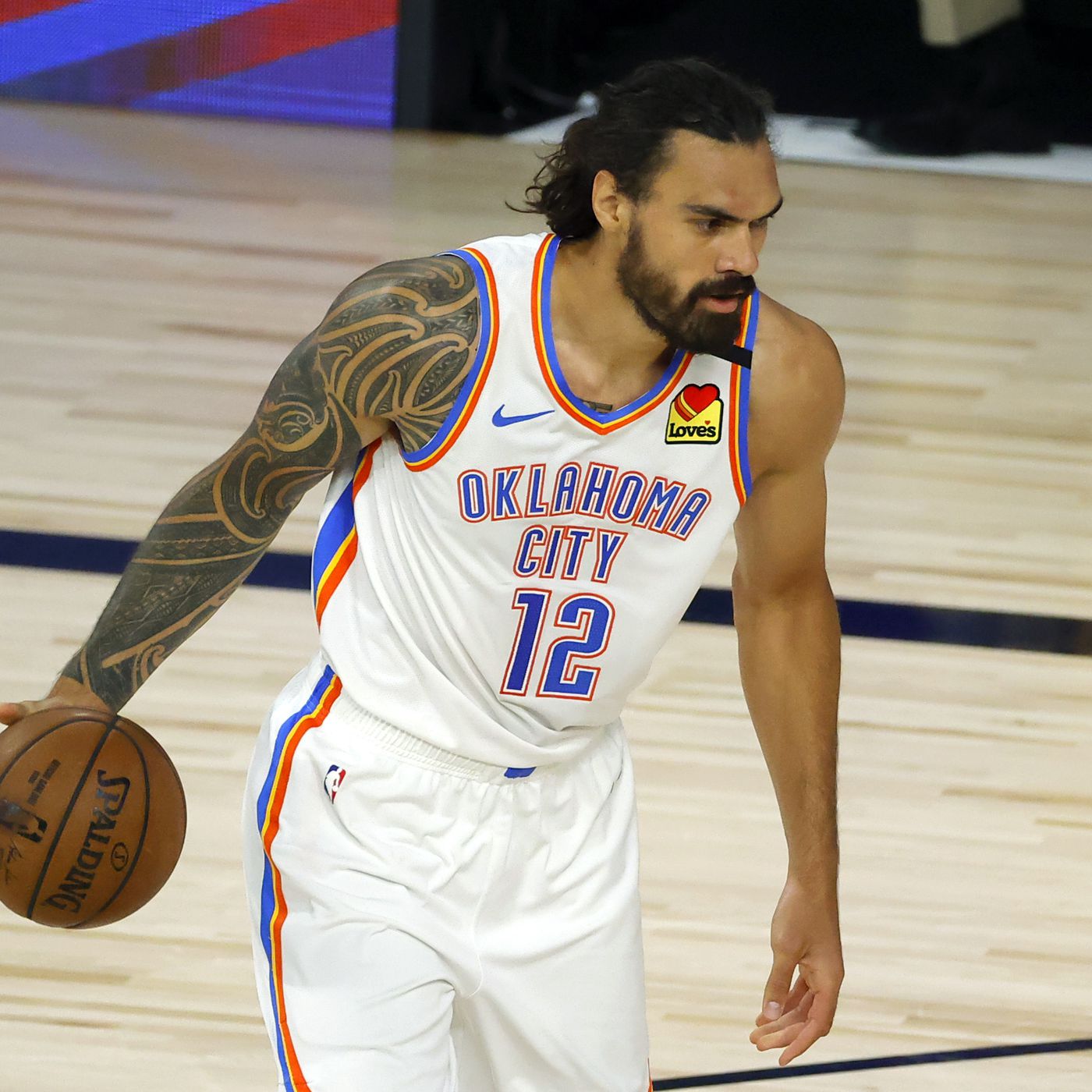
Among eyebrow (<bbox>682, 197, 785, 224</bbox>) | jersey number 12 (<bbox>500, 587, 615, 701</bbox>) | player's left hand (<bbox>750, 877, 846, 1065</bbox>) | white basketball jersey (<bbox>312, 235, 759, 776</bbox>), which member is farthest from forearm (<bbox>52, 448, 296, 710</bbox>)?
player's left hand (<bbox>750, 877, 846, 1065</bbox>)

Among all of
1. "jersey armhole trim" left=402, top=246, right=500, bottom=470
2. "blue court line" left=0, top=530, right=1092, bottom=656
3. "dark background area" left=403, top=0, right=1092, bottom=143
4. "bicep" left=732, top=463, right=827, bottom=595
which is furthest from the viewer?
"dark background area" left=403, top=0, right=1092, bottom=143

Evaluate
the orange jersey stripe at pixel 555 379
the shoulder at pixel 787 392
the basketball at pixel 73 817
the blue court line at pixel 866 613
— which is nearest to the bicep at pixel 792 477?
the shoulder at pixel 787 392

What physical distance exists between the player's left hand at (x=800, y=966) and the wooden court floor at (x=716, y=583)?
0.75 metres

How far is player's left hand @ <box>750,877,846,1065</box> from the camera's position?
7.97 feet

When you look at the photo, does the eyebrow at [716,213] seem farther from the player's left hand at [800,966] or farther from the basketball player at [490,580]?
the player's left hand at [800,966]

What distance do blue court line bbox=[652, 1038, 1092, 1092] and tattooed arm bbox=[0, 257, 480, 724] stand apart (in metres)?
1.21

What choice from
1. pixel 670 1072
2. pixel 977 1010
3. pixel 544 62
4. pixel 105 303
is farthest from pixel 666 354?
pixel 544 62

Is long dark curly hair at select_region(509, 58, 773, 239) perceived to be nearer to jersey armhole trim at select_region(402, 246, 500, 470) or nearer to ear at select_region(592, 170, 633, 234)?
ear at select_region(592, 170, 633, 234)

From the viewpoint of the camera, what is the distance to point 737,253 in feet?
7.01

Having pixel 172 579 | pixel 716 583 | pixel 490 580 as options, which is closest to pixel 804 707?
pixel 490 580

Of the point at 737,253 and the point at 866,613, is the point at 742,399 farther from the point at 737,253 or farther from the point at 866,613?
the point at 866,613

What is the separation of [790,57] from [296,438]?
8690mm

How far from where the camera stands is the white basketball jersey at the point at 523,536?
7.43ft

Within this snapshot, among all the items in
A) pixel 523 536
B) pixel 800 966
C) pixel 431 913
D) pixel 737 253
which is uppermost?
pixel 737 253
